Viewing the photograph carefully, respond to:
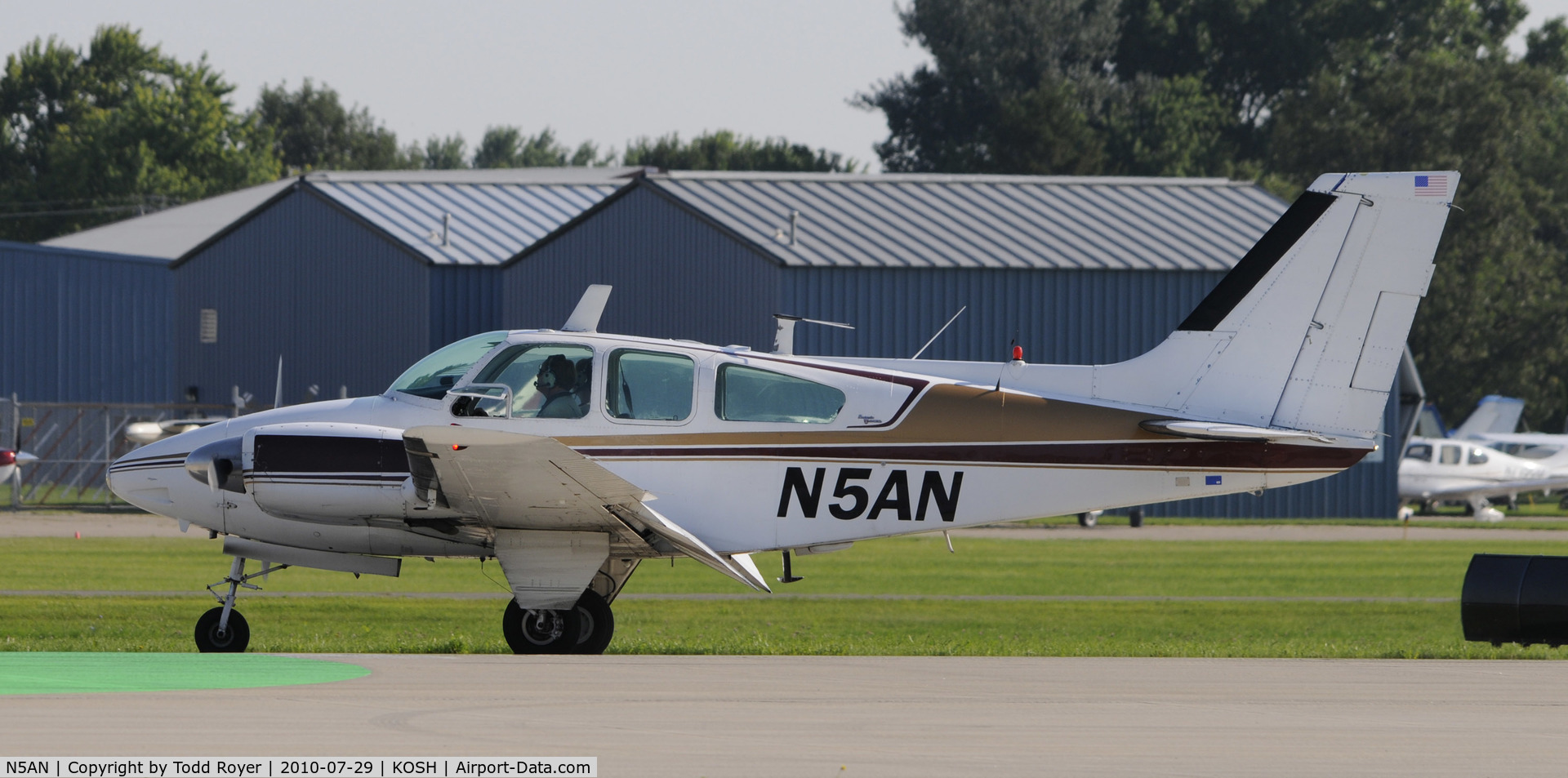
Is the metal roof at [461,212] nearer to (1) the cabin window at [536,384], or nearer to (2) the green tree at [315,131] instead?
(1) the cabin window at [536,384]

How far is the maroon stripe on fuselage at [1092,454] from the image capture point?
12836 mm

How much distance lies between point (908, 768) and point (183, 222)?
57.9 metres

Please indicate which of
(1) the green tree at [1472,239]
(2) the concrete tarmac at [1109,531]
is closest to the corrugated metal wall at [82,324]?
(2) the concrete tarmac at [1109,531]

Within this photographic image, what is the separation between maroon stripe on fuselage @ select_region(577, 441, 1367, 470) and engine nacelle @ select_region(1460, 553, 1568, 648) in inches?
84.0

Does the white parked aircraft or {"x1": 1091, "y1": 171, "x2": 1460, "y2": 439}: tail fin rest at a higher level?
{"x1": 1091, "y1": 171, "x2": 1460, "y2": 439}: tail fin

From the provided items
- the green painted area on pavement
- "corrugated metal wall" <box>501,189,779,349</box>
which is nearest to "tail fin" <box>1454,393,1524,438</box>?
"corrugated metal wall" <box>501,189,779,349</box>

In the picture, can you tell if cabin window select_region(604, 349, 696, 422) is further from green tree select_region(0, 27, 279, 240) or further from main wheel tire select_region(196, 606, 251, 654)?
green tree select_region(0, 27, 279, 240)

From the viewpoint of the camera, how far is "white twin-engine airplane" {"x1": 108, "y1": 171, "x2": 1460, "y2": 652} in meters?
12.6

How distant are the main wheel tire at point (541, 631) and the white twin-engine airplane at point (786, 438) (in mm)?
18

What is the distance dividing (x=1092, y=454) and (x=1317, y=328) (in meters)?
1.95

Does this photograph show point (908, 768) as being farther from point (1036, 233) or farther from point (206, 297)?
point (206, 297)

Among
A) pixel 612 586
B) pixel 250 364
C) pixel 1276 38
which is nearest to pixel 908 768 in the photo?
pixel 612 586

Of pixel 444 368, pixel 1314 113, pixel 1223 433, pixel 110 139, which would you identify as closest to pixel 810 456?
pixel 444 368
